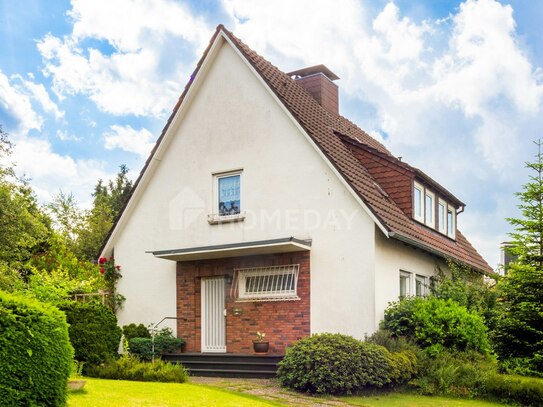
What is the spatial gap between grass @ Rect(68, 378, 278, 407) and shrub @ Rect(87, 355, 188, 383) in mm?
1017

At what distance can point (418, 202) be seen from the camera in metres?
19.0

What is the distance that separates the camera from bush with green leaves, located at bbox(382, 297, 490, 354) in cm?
1476

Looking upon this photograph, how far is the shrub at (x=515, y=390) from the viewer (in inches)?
486

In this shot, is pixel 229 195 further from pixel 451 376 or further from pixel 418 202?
pixel 451 376

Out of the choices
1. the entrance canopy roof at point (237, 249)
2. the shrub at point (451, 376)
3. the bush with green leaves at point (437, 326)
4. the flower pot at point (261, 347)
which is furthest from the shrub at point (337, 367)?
the entrance canopy roof at point (237, 249)

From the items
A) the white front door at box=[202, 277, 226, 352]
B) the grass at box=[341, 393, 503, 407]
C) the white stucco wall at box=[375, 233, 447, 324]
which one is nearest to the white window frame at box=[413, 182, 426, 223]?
the white stucco wall at box=[375, 233, 447, 324]

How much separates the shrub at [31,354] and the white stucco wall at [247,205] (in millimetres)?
8565

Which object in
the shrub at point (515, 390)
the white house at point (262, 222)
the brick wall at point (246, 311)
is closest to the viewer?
the shrub at point (515, 390)

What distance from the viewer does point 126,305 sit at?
63.9 feet

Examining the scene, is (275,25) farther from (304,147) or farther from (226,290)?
(226,290)

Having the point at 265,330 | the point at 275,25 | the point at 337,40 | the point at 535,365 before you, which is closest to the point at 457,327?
the point at 535,365

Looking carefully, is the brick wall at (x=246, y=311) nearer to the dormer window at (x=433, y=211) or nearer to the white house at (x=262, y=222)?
the white house at (x=262, y=222)

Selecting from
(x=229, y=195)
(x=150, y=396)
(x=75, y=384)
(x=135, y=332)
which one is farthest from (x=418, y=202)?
(x=75, y=384)

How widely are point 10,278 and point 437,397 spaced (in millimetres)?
13616
